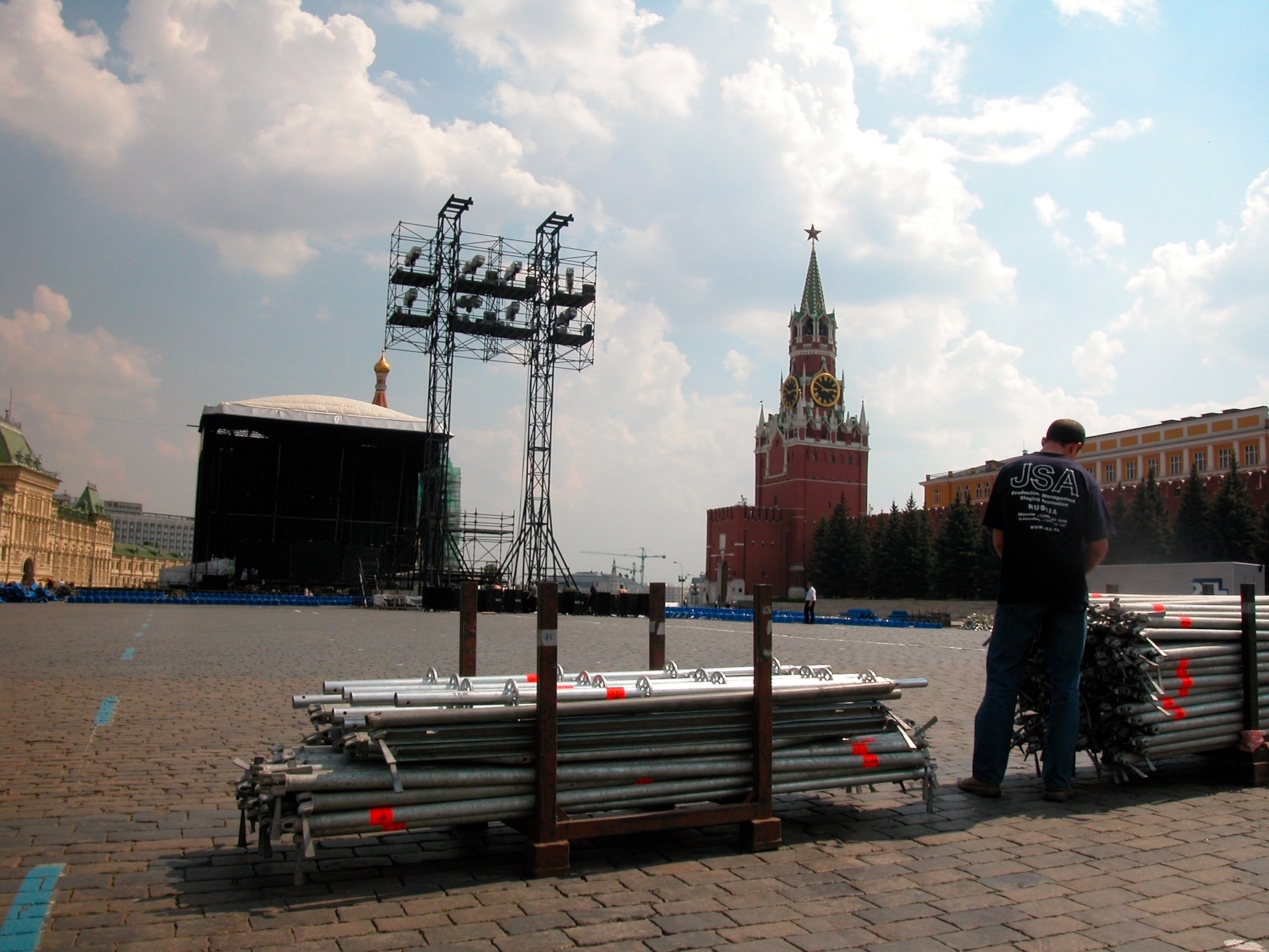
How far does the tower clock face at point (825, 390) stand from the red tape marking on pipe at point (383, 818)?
103615 mm

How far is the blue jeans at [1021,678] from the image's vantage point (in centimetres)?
526

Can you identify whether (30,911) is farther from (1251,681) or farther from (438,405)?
(438,405)

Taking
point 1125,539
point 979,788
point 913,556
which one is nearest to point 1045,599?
point 979,788

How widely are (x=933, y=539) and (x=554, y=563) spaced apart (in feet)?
118

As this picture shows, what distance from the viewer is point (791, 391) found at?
107 meters

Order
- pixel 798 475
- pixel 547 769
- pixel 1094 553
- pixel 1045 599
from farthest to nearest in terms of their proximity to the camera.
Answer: pixel 798 475, pixel 1094 553, pixel 1045 599, pixel 547 769

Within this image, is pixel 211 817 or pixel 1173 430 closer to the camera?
pixel 211 817

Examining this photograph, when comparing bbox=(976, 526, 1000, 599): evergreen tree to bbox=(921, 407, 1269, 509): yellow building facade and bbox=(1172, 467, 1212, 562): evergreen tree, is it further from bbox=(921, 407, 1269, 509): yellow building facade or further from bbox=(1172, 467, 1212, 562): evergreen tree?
bbox=(1172, 467, 1212, 562): evergreen tree

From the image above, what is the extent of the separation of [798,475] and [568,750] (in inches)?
3925

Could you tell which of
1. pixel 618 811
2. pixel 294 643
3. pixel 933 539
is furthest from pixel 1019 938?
pixel 933 539

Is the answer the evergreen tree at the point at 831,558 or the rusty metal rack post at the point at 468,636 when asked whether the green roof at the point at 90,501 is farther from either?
the rusty metal rack post at the point at 468,636

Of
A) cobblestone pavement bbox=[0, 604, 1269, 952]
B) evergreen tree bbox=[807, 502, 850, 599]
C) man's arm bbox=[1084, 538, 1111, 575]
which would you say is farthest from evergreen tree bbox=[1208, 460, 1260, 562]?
man's arm bbox=[1084, 538, 1111, 575]

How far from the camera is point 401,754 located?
3869mm

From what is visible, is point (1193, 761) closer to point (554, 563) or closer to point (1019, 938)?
point (1019, 938)
